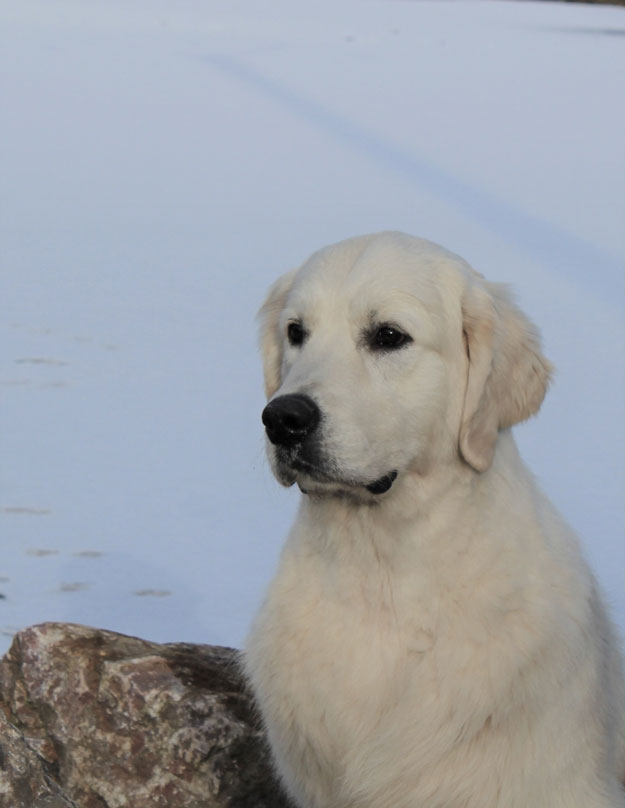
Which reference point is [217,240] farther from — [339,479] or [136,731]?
[339,479]

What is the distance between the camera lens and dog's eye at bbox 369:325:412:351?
3.32 m

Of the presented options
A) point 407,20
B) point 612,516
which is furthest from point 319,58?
point 612,516

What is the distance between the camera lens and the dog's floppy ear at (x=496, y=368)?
3.32 meters

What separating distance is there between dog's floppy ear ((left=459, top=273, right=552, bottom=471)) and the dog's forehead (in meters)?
0.08

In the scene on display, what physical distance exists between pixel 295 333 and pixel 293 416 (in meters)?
Answer: 0.44

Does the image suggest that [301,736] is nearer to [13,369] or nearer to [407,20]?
[13,369]

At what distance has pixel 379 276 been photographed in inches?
131

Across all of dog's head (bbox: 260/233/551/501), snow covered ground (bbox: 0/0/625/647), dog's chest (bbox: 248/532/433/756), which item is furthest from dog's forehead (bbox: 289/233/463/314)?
snow covered ground (bbox: 0/0/625/647)

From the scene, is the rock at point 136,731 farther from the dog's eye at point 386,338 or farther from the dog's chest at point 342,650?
the dog's eye at point 386,338

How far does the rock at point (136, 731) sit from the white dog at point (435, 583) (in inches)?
25.8

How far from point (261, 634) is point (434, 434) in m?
0.67

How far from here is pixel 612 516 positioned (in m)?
6.12

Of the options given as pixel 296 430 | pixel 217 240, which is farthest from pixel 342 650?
pixel 217 240

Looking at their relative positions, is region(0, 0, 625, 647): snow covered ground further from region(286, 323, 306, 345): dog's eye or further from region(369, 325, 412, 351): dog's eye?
region(369, 325, 412, 351): dog's eye
